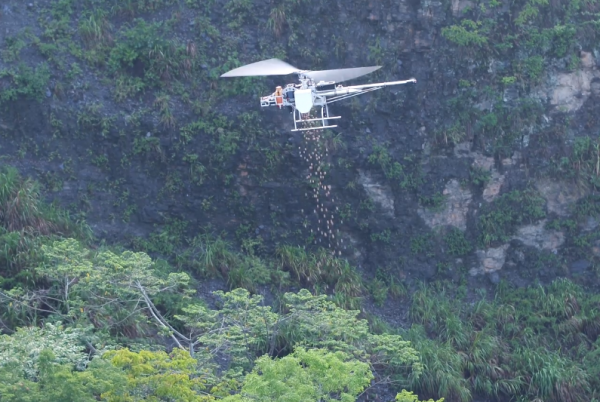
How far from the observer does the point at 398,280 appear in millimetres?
21266

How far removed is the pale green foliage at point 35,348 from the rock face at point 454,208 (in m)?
9.17

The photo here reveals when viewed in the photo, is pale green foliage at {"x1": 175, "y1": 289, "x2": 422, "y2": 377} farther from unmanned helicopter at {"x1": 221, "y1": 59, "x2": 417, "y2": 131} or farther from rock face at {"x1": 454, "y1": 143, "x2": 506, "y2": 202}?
rock face at {"x1": 454, "y1": 143, "x2": 506, "y2": 202}

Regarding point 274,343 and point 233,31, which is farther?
point 233,31

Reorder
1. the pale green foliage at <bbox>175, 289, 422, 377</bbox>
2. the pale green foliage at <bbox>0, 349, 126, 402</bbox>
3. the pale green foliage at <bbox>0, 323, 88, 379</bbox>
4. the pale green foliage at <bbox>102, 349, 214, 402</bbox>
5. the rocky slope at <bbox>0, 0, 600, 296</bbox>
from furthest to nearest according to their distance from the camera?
1. the rocky slope at <bbox>0, 0, 600, 296</bbox>
2. the pale green foliage at <bbox>175, 289, 422, 377</bbox>
3. the pale green foliage at <bbox>0, 323, 88, 379</bbox>
4. the pale green foliage at <bbox>102, 349, 214, 402</bbox>
5. the pale green foliage at <bbox>0, 349, 126, 402</bbox>

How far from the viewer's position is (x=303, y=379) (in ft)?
43.2

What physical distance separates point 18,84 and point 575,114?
11784 millimetres

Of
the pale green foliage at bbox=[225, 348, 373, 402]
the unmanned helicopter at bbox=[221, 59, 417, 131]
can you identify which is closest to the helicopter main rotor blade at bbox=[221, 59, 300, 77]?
the unmanned helicopter at bbox=[221, 59, 417, 131]

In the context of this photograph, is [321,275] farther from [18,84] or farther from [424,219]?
[18,84]

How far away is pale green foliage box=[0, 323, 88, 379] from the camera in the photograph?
43.0ft

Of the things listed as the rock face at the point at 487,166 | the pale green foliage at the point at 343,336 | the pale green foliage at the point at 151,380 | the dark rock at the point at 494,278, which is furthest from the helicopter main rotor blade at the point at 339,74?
the dark rock at the point at 494,278

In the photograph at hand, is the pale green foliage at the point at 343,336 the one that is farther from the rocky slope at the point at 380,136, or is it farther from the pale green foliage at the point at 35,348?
the rocky slope at the point at 380,136

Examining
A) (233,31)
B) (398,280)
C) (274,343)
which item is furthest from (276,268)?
(233,31)

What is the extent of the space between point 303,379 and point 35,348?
3675mm

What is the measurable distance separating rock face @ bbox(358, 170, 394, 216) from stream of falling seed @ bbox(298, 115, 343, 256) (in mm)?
748
